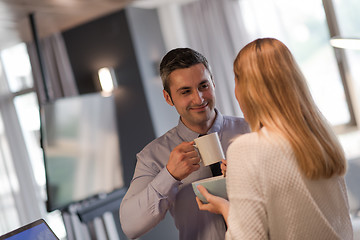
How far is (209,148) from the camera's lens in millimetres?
1407

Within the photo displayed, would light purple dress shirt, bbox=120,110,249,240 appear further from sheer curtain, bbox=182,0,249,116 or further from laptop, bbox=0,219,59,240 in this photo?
sheer curtain, bbox=182,0,249,116

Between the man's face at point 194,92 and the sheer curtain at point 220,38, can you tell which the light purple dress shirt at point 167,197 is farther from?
the sheer curtain at point 220,38

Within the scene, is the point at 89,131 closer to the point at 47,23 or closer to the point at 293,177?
the point at 47,23

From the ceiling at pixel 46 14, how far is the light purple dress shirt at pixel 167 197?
282cm

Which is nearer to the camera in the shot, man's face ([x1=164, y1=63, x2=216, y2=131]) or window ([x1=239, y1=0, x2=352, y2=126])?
man's face ([x1=164, y1=63, x2=216, y2=131])

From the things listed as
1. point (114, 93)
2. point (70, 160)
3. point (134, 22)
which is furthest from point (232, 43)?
point (70, 160)

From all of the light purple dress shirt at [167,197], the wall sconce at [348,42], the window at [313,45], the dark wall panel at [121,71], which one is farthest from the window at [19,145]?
the wall sconce at [348,42]

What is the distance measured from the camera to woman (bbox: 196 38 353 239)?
40.4 inches

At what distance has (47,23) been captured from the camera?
483 centimetres

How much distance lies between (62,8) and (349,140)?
10.6 ft

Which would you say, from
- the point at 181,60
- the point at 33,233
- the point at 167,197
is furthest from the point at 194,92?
the point at 33,233

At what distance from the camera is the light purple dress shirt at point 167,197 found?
1470 millimetres

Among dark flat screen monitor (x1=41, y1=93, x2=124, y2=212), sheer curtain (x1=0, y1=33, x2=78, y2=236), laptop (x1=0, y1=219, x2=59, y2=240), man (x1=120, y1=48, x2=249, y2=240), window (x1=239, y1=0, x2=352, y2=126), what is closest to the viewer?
laptop (x1=0, y1=219, x2=59, y2=240)

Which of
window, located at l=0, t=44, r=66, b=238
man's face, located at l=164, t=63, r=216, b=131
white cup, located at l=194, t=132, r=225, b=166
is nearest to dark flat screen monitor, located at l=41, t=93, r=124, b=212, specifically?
window, located at l=0, t=44, r=66, b=238
